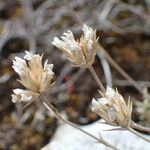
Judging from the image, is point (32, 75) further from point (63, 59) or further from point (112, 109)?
point (63, 59)

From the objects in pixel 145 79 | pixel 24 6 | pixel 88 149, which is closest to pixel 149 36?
pixel 145 79

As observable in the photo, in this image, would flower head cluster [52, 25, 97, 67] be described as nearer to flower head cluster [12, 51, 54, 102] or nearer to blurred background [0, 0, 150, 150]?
flower head cluster [12, 51, 54, 102]

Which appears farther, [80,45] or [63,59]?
[63,59]

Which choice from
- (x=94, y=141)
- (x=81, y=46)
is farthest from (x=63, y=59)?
(x=81, y=46)

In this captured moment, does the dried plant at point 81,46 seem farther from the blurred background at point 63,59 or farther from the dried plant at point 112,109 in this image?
the blurred background at point 63,59

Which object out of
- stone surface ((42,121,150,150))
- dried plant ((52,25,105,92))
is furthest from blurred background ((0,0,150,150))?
dried plant ((52,25,105,92))

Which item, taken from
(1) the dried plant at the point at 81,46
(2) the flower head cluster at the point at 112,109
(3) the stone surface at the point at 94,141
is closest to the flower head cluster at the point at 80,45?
(1) the dried plant at the point at 81,46

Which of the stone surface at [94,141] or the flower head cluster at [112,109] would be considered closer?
the flower head cluster at [112,109]
